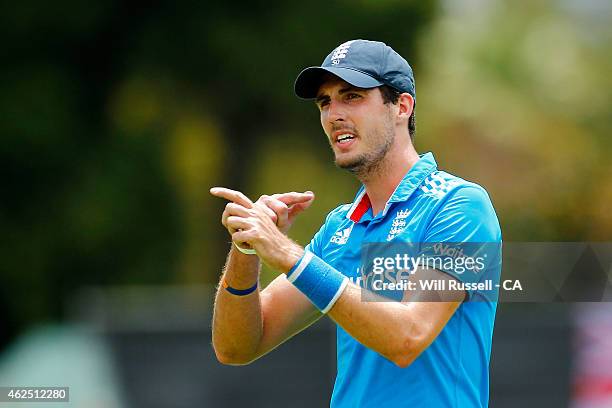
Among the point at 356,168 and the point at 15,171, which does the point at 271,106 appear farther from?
the point at 356,168

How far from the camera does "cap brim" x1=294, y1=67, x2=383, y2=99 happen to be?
15.0 ft

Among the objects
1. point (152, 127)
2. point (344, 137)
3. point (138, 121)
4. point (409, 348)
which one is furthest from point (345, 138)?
point (138, 121)

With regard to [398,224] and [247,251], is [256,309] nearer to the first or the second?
[247,251]

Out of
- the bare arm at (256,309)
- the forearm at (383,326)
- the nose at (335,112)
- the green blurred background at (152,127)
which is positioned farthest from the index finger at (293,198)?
the green blurred background at (152,127)

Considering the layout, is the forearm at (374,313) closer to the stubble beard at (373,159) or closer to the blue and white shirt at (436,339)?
the blue and white shirt at (436,339)

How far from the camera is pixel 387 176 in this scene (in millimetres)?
4695

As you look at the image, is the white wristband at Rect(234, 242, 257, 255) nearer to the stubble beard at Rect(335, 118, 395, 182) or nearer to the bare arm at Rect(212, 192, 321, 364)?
the bare arm at Rect(212, 192, 321, 364)

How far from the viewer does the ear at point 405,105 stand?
15.7 feet

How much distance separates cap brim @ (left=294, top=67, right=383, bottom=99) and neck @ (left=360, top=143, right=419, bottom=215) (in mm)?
304

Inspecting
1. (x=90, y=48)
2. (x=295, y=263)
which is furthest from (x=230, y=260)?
(x=90, y=48)

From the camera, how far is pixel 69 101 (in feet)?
64.7

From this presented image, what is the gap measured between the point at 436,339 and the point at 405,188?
0.63 m

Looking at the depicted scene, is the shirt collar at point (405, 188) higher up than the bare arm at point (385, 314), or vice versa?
the shirt collar at point (405, 188)

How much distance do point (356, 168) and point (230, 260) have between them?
0.62 meters
